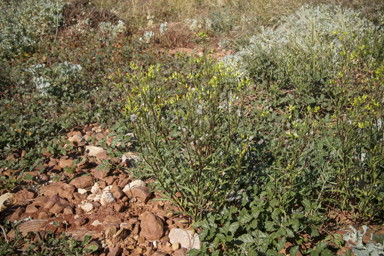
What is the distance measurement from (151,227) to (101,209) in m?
0.62

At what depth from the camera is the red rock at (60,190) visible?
2902 mm

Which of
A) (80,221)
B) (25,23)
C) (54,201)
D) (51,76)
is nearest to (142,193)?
(80,221)

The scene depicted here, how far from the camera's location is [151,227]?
2428mm

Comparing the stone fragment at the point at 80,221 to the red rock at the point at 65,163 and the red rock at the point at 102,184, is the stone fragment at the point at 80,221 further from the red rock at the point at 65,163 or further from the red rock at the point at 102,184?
the red rock at the point at 65,163

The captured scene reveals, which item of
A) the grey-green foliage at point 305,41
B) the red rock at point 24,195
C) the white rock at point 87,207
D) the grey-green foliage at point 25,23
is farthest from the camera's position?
the grey-green foliage at point 25,23

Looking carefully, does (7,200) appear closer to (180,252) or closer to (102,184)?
(102,184)

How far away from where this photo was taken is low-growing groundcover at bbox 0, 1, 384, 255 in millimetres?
2166

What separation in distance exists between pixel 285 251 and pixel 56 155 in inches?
110

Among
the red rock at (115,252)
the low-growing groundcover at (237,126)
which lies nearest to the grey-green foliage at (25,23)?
the low-growing groundcover at (237,126)

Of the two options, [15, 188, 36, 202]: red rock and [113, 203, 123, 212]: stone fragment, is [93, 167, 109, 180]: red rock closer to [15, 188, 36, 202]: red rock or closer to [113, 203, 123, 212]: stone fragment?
[113, 203, 123, 212]: stone fragment

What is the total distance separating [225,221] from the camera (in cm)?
236

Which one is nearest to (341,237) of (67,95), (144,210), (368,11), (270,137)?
(270,137)

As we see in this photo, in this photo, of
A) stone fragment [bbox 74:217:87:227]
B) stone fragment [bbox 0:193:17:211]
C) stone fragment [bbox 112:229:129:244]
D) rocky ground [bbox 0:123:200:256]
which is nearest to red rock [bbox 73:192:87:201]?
rocky ground [bbox 0:123:200:256]

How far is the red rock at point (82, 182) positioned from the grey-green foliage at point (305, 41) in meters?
2.29
